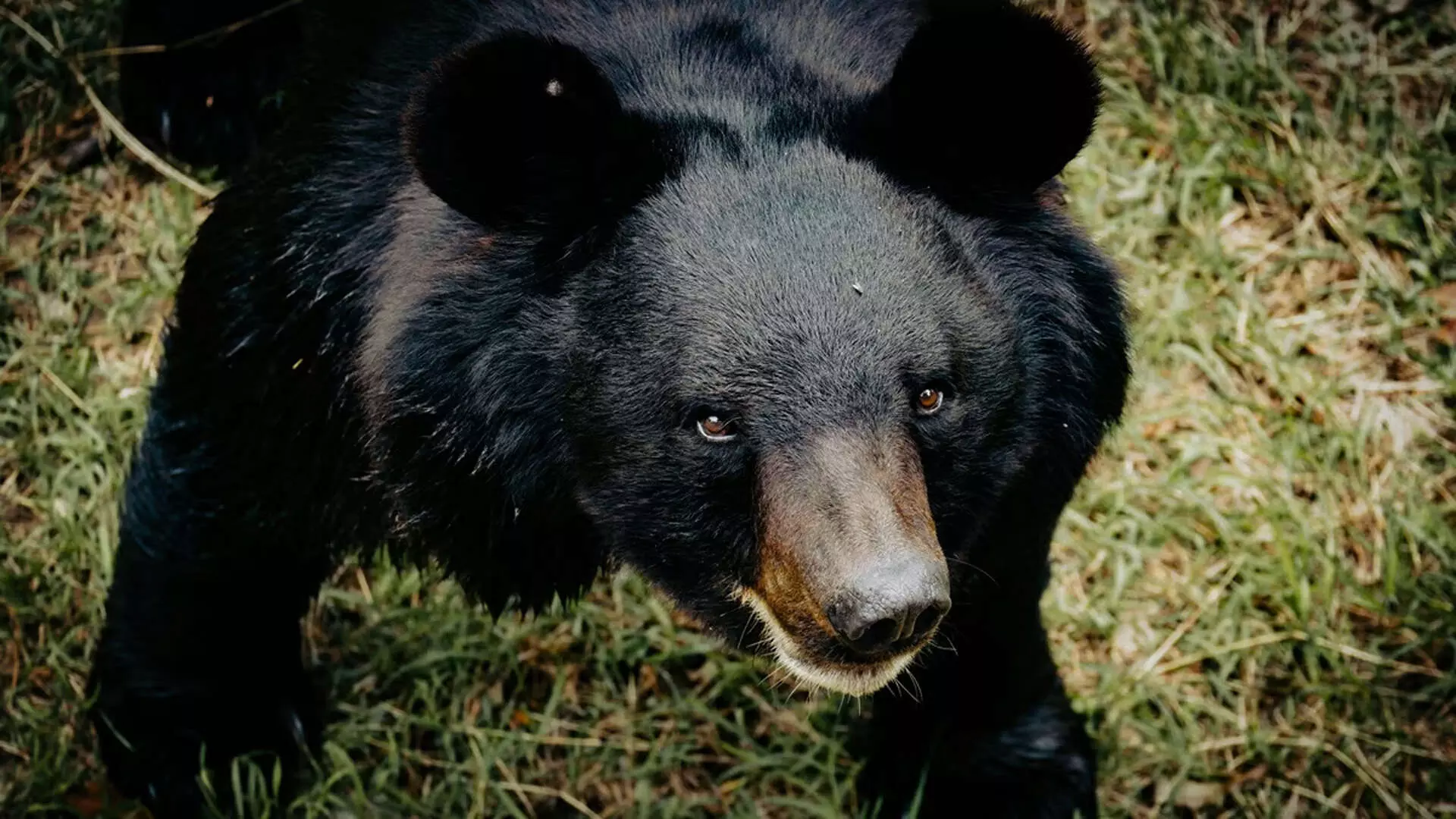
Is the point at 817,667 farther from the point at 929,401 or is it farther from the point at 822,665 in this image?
the point at 929,401

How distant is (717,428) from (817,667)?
0.50m

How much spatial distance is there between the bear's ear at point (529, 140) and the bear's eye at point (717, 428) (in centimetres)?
44

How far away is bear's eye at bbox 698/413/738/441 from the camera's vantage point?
111 inches

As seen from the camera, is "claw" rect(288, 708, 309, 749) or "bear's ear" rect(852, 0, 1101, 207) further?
"claw" rect(288, 708, 309, 749)

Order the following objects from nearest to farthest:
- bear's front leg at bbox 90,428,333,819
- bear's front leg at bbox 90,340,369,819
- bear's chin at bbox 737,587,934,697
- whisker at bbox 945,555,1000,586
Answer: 1. bear's chin at bbox 737,587,934,697
2. whisker at bbox 945,555,1000,586
3. bear's front leg at bbox 90,340,369,819
4. bear's front leg at bbox 90,428,333,819

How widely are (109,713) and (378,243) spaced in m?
1.95

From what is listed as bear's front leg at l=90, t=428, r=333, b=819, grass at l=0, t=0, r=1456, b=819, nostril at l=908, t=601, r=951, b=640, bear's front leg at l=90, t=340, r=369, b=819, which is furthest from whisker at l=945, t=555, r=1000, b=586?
bear's front leg at l=90, t=428, r=333, b=819

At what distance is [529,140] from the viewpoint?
9.29ft

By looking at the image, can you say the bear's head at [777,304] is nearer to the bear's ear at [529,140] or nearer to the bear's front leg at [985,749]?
the bear's ear at [529,140]

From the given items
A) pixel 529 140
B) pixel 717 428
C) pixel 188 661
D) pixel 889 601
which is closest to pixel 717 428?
pixel 717 428

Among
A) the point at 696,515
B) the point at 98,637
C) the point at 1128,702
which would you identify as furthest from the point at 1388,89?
the point at 98,637

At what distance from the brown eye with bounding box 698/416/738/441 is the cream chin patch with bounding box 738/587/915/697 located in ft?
1.06

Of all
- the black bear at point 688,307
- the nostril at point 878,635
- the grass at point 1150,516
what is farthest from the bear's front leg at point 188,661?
the nostril at point 878,635

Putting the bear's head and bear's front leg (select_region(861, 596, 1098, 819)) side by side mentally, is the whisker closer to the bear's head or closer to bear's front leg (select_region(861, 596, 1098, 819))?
the bear's head
